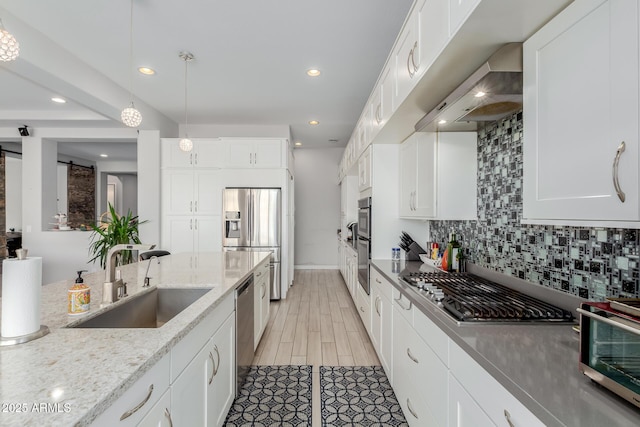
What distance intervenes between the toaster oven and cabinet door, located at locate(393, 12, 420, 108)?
1.40 m

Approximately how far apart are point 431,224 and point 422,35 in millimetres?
1862

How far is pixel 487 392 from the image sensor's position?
36.5 inches

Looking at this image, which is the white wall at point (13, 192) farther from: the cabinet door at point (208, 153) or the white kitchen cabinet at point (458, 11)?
the white kitchen cabinet at point (458, 11)

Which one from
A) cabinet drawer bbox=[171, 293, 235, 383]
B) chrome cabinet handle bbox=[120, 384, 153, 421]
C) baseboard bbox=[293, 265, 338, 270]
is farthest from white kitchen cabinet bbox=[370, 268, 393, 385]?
baseboard bbox=[293, 265, 338, 270]

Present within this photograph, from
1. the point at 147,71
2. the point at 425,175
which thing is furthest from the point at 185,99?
the point at 425,175

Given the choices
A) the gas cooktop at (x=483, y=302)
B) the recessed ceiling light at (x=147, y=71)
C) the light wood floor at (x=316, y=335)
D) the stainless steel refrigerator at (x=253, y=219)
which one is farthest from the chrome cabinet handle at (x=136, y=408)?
the stainless steel refrigerator at (x=253, y=219)

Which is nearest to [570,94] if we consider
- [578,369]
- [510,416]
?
[578,369]

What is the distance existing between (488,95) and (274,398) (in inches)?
90.3

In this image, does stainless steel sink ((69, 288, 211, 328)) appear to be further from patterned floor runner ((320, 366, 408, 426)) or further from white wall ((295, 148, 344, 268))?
white wall ((295, 148, 344, 268))

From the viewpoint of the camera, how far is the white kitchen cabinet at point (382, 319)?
85.5 inches

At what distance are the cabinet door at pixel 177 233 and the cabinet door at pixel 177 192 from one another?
0.11m

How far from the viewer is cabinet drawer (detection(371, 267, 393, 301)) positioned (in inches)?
85.8

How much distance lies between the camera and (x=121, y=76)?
349 cm

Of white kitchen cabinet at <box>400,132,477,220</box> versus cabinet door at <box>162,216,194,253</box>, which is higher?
white kitchen cabinet at <box>400,132,477,220</box>
